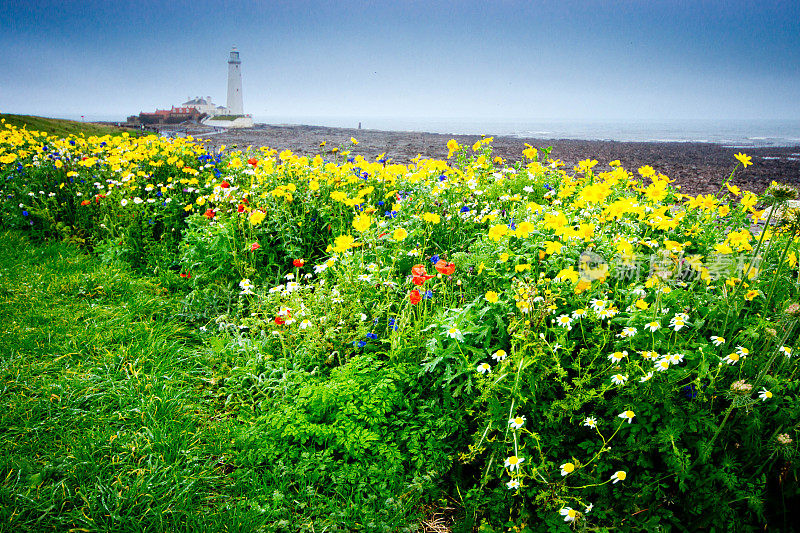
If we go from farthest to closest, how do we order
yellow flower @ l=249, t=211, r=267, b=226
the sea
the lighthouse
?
the lighthouse < the sea < yellow flower @ l=249, t=211, r=267, b=226

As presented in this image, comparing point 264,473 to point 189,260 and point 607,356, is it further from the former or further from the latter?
point 189,260

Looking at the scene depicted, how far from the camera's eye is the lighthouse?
6624 cm

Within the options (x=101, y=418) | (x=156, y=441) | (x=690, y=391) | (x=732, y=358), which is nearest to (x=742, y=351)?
(x=732, y=358)

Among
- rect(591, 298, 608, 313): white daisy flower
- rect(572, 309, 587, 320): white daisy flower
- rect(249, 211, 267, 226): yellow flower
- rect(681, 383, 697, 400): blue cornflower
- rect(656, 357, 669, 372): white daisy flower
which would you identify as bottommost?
rect(681, 383, 697, 400): blue cornflower

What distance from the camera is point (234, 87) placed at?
67188mm

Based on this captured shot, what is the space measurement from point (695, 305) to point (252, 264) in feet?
11.2

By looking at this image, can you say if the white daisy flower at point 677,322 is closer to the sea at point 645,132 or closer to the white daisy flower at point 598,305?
the white daisy flower at point 598,305

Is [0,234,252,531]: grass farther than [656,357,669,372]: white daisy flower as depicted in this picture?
Yes

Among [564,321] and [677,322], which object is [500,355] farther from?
[677,322]

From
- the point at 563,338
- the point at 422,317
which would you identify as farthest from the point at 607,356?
the point at 422,317

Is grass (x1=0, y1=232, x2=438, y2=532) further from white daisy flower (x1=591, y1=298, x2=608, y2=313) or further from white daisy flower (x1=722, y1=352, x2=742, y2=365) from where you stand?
white daisy flower (x1=722, y1=352, x2=742, y2=365)

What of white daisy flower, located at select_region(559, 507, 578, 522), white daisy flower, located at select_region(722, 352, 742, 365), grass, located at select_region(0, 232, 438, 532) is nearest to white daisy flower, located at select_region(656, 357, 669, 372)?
white daisy flower, located at select_region(722, 352, 742, 365)

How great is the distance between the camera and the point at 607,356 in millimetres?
1999

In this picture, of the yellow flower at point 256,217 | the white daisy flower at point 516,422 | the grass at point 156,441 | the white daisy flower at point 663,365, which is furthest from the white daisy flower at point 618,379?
Answer: the yellow flower at point 256,217
